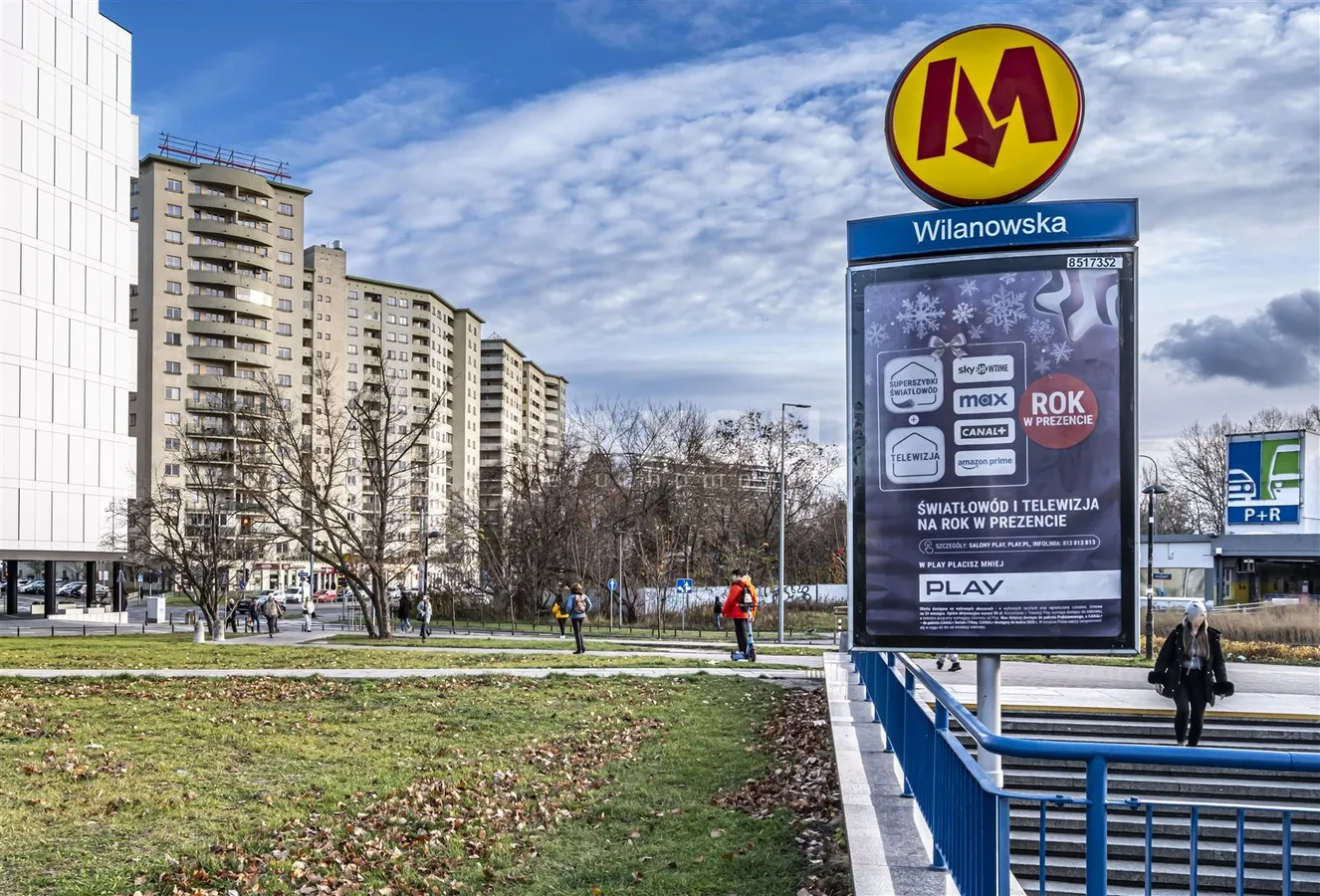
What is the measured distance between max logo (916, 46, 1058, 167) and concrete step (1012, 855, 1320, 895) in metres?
4.58

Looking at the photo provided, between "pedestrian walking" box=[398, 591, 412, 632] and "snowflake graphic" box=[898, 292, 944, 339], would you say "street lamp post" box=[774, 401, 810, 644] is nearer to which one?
"pedestrian walking" box=[398, 591, 412, 632]

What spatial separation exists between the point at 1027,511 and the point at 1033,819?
17.0 ft

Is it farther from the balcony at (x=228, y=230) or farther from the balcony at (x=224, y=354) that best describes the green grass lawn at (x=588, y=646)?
the balcony at (x=228, y=230)

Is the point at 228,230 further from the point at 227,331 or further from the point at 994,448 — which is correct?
the point at 994,448

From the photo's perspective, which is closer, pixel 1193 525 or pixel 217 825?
pixel 217 825

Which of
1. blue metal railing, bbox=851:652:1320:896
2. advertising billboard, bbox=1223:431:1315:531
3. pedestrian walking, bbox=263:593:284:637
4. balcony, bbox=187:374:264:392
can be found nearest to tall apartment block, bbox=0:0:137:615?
pedestrian walking, bbox=263:593:284:637

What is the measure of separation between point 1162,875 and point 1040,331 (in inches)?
184

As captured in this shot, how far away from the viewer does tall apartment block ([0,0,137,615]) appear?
5366cm

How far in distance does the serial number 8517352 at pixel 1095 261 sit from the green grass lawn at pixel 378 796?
170 inches

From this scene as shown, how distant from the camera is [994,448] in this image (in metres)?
5.68

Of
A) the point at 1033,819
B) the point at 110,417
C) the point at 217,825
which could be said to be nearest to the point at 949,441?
the point at 1033,819

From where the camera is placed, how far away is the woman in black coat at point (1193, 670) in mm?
12852

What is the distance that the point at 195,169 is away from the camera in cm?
9438

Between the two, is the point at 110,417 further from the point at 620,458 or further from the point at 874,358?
the point at 874,358
